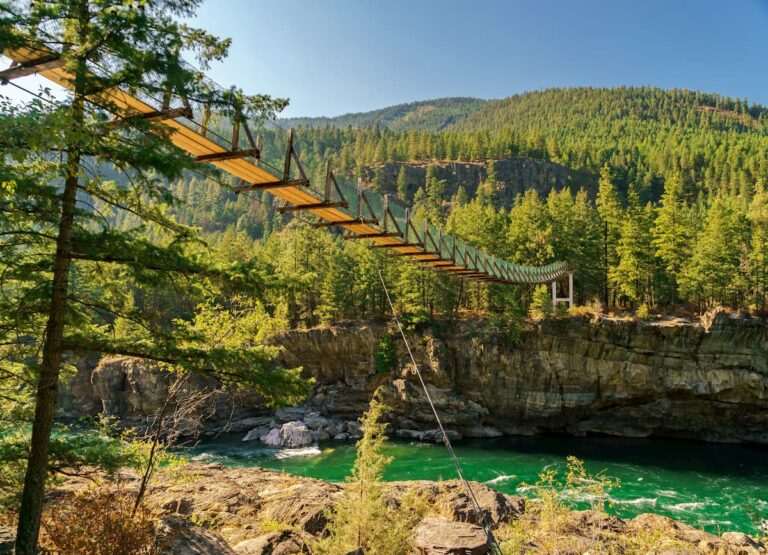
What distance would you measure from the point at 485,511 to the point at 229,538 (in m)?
5.59

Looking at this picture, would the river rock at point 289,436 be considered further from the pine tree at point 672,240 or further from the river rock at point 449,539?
the pine tree at point 672,240

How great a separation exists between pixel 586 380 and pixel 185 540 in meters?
27.2

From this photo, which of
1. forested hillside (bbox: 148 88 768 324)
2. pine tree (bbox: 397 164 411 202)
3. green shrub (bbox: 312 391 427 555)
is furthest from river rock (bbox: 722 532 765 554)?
pine tree (bbox: 397 164 411 202)

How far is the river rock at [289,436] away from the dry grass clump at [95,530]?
20820mm

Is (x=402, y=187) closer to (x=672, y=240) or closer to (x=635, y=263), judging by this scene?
(x=672, y=240)

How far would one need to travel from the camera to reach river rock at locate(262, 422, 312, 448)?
2641 cm

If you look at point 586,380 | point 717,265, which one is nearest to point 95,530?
point 586,380

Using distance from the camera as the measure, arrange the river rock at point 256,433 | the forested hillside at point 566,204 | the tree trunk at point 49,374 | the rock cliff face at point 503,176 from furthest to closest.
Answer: the rock cliff face at point 503,176, the forested hillside at point 566,204, the river rock at point 256,433, the tree trunk at point 49,374

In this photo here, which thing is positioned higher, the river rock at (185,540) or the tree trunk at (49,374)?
the tree trunk at (49,374)

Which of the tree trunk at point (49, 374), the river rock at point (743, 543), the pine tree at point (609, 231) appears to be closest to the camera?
the tree trunk at point (49, 374)

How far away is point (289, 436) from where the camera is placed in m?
26.8

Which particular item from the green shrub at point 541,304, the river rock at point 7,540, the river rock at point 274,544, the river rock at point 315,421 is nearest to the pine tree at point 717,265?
the green shrub at point 541,304

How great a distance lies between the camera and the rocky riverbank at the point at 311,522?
7.33 m

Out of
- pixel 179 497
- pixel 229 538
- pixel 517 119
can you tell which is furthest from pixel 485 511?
pixel 517 119
